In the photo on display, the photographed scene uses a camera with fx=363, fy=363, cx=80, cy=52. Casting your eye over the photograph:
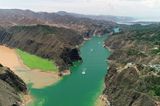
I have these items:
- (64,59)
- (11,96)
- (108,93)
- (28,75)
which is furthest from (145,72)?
(64,59)

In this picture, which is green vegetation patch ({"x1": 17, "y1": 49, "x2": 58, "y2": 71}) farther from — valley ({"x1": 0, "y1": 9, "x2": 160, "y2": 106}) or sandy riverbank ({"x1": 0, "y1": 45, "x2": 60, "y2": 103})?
sandy riverbank ({"x1": 0, "y1": 45, "x2": 60, "y2": 103})

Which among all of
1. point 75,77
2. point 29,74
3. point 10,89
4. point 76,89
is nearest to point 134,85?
point 76,89

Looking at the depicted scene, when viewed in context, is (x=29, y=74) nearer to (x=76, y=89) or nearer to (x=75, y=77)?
(x=75, y=77)

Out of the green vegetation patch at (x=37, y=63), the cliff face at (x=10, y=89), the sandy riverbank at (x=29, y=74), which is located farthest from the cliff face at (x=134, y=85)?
the green vegetation patch at (x=37, y=63)

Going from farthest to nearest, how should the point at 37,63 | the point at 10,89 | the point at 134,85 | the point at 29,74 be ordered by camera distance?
the point at 37,63 → the point at 29,74 → the point at 10,89 → the point at 134,85

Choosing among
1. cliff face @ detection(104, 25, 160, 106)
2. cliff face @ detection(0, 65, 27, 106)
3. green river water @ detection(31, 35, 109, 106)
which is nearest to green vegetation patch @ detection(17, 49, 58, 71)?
green river water @ detection(31, 35, 109, 106)

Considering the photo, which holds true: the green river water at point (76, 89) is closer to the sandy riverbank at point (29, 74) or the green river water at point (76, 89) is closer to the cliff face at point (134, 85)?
the sandy riverbank at point (29, 74)
